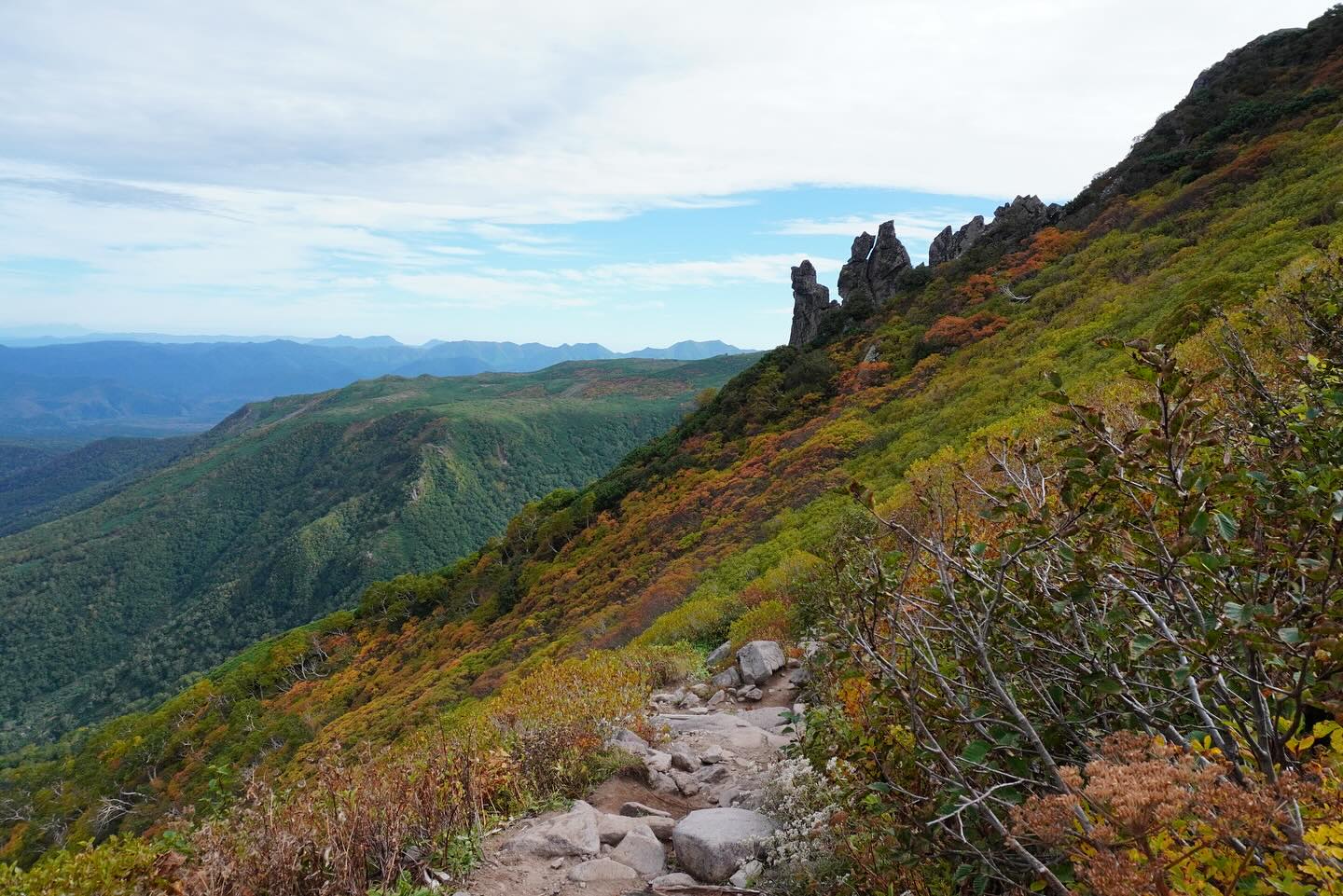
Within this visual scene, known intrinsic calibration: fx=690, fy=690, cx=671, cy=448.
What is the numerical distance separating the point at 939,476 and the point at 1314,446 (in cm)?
801

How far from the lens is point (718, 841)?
4.05 metres

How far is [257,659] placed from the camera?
58875mm

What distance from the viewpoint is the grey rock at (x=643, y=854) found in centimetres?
418

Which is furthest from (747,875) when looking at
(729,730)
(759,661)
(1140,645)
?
(759,661)

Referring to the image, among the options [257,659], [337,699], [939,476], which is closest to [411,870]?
[939,476]

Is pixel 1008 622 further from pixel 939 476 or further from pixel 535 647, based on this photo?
pixel 535 647

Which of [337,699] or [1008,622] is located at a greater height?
[1008,622]

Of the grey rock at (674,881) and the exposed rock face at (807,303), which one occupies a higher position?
the exposed rock face at (807,303)

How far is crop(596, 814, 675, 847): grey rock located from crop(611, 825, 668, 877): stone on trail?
88mm

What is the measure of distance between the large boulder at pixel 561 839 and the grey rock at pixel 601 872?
142 mm

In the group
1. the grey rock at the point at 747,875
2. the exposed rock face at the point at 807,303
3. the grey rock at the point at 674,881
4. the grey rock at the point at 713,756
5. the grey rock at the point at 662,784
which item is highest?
the exposed rock face at the point at 807,303

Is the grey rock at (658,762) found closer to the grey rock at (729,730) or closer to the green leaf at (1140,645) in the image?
the grey rock at (729,730)

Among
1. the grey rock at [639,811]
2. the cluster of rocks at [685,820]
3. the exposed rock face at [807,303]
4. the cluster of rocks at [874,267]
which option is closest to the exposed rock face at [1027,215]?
the cluster of rocks at [874,267]

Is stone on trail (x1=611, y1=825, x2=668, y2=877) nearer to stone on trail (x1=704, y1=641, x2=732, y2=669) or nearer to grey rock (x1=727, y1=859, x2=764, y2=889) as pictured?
grey rock (x1=727, y1=859, x2=764, y2=889)
